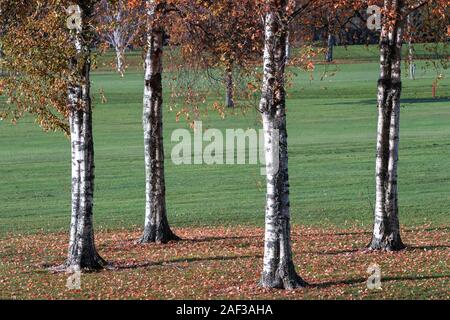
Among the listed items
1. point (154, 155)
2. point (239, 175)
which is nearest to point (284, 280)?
point (154, 155)

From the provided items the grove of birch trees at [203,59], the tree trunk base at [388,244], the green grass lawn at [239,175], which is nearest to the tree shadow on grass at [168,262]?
the grove of birch trees at [203,59]

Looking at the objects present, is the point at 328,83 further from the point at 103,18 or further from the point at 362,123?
the point at 103,18

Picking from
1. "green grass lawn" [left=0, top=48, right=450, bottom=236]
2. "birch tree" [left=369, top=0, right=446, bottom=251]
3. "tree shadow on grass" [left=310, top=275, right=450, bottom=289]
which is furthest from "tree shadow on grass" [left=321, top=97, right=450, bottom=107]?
"tree shadow on grass" [left=310, top=275, right=450, bottom=289]

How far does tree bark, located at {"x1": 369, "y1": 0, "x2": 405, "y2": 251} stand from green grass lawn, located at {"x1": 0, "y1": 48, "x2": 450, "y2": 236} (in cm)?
318

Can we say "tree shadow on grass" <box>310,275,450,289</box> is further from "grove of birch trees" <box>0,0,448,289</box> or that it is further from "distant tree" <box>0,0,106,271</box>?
"distant tree" <box>0,0,106,271</box>

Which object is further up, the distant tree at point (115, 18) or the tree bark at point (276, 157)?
the distant tree at point (115, 18)

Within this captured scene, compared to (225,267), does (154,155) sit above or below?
above

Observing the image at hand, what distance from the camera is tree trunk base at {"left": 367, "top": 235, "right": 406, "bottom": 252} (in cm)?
2020

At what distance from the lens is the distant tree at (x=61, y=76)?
1788 cm

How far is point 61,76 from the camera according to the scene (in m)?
18.1

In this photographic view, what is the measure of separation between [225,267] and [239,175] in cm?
1750

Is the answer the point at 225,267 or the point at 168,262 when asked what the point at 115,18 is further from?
the point at 225,267

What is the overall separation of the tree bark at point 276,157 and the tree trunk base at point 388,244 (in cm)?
404

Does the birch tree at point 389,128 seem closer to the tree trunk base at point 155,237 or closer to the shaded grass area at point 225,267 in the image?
the shaded grass area at point 225,267
